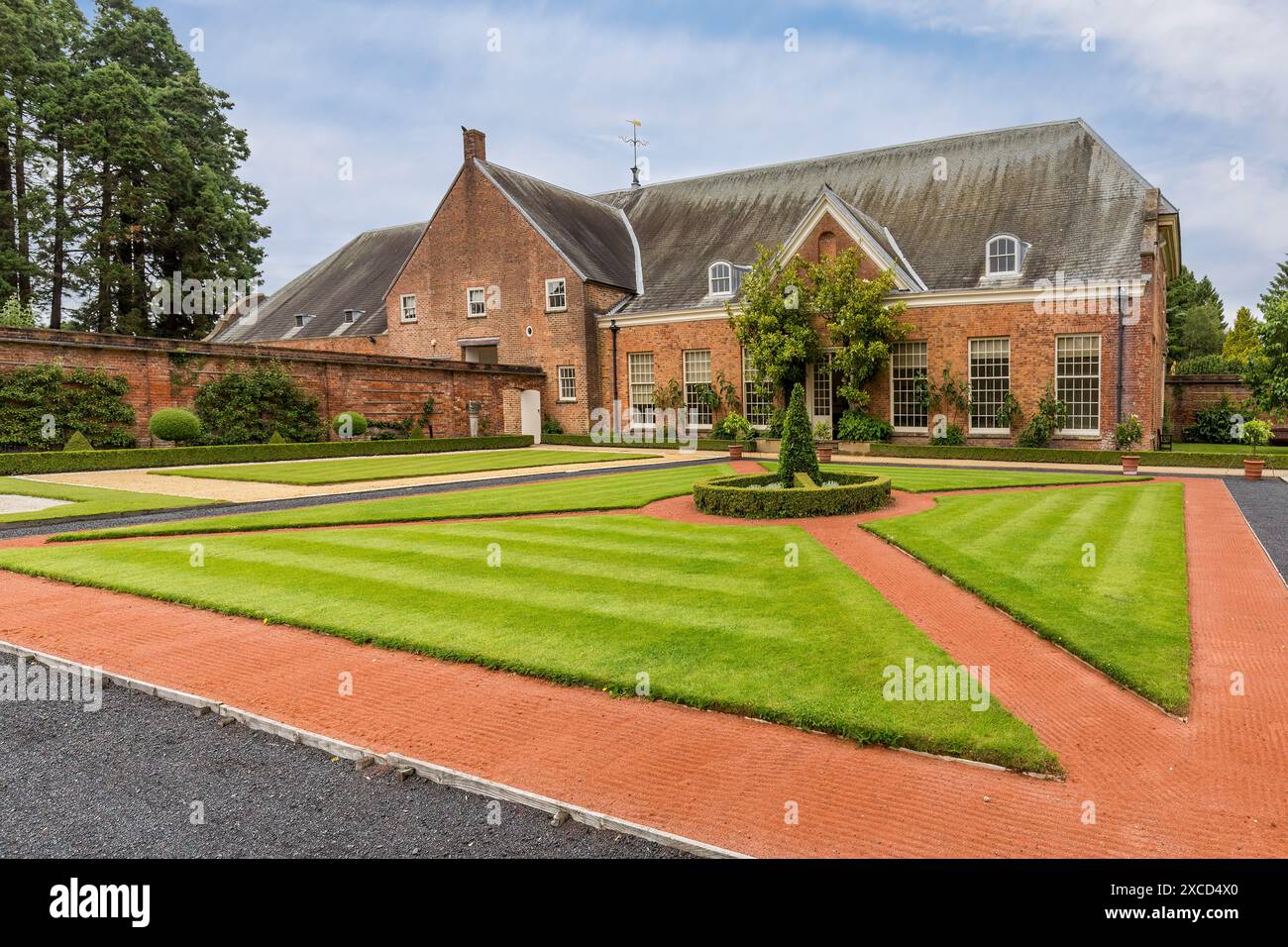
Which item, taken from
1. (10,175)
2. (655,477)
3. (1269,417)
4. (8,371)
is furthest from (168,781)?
(10,175)

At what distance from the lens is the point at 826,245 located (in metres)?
30.5

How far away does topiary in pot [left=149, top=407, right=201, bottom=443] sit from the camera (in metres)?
24.9

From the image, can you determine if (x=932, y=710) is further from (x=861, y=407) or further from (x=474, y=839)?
(x=861, y=407)

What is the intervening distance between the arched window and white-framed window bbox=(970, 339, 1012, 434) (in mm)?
6574

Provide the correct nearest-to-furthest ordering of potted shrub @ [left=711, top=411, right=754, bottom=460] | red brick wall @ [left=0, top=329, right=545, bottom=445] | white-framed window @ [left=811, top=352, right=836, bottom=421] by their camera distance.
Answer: red brick wall @ [left=0, top=329, right=545, bottom=445] → white-framed window @ [left=811, top=352, right=836, bottom=421] → potted shrub @ [left=711, top=411, right=754, bottom=460]

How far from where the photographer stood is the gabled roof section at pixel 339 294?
147 feet

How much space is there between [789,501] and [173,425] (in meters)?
21.8

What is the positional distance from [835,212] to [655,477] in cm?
1602

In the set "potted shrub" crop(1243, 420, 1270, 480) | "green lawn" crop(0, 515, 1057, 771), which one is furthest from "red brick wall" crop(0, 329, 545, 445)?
"potted shrub" crop(1243, 420, 1270, 480)

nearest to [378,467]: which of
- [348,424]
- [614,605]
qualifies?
[348,424]

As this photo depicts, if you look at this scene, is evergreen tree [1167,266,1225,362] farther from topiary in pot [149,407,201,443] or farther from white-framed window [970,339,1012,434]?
topiary in pot [149,407,201,443]

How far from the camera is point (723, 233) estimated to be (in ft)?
120

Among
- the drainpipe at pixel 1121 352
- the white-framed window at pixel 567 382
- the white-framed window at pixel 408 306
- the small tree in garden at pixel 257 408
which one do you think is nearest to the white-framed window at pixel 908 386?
the drainpipe at pixel 1121 352

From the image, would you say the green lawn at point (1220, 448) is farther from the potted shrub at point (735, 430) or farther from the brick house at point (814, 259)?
the potted shrub at point (735, 430)
